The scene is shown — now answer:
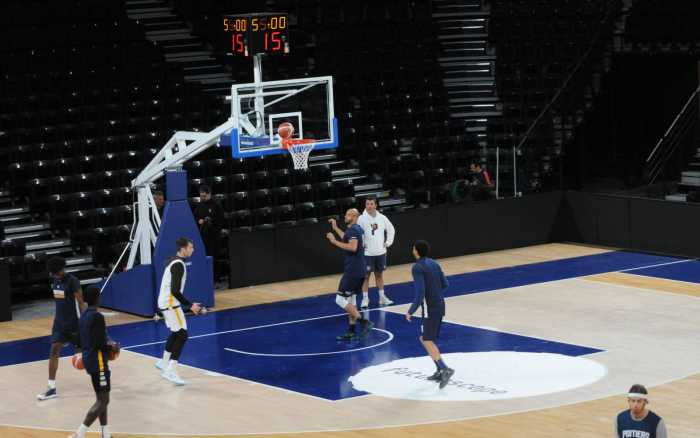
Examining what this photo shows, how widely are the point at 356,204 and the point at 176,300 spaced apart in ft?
32.5

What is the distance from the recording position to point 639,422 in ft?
34.0

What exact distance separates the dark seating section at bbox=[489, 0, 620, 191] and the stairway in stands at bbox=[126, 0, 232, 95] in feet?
20.4

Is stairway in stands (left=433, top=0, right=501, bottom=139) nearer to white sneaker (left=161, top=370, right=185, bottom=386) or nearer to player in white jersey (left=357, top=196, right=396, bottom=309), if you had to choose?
player in white jersey (left=357, top=196, right=396, bottom=309)

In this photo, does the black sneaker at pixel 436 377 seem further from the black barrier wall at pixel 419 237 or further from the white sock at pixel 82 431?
the black barrier wall at pixel 419 237

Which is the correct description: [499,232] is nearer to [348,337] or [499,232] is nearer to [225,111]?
[225,111]

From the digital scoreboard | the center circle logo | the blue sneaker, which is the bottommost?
the center circle logo

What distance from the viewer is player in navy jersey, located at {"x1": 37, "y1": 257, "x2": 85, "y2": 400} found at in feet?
49.6

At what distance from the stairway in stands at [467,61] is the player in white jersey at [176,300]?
15081 mm

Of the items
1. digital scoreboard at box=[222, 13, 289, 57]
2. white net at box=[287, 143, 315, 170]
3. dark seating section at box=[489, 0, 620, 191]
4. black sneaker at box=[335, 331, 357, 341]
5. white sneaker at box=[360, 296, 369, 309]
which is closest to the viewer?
black sneaker at box=[335, 331, 357, 341]

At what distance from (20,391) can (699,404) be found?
26.3 feet

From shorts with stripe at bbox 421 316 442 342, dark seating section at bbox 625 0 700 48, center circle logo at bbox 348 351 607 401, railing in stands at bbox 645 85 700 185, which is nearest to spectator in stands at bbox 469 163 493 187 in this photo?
railing in stands at bbox 645 85 700 185

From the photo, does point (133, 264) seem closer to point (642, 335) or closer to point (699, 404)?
point (642, 335)

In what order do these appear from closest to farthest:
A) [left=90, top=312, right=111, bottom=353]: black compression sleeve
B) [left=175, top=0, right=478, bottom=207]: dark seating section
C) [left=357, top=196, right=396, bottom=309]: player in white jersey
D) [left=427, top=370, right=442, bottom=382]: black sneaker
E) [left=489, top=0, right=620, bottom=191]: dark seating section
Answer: [left=90, top=312, right=111, bottom=353]: black compression sleeve
[left=427, top=370, right=442, bottom=382]: black sneaker
[left=357, top=196, right=396, bottom=309]: player in white jersey
[left=175, top=0, right=478, bottom=207]: dark seating section
[left=489, top=0, right=620, bottom=191]: dark seating section

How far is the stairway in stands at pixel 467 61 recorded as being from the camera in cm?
3066
